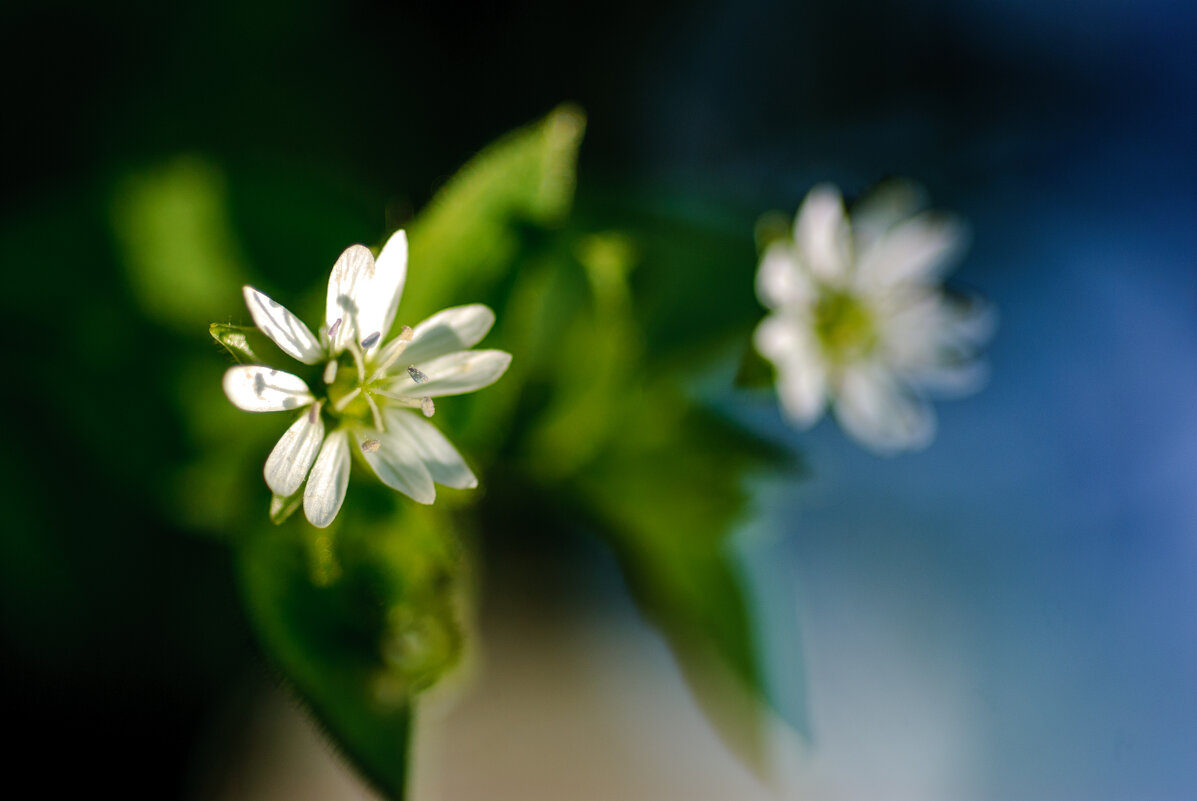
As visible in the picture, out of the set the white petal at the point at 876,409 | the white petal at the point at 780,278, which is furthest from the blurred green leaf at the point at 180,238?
the white petal at the point at 876,409

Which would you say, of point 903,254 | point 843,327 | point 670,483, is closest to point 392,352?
point 670,483

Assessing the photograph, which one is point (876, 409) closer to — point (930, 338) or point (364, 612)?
point (930, 338)

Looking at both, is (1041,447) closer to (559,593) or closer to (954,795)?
(954,795)

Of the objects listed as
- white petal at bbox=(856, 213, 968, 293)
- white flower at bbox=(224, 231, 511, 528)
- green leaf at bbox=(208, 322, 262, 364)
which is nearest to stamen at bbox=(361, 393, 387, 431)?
white flower at bbox=(224, 231, 511, 528)

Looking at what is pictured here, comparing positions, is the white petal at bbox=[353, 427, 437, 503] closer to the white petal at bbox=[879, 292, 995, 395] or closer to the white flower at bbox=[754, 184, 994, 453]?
the white flower at bbox=[754, 184, 994, 453]

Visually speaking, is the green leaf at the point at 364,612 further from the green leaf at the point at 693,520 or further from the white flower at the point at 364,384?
the green leaf at the point at 693,520

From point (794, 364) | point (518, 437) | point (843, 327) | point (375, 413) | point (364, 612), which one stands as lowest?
point (364, 612)
